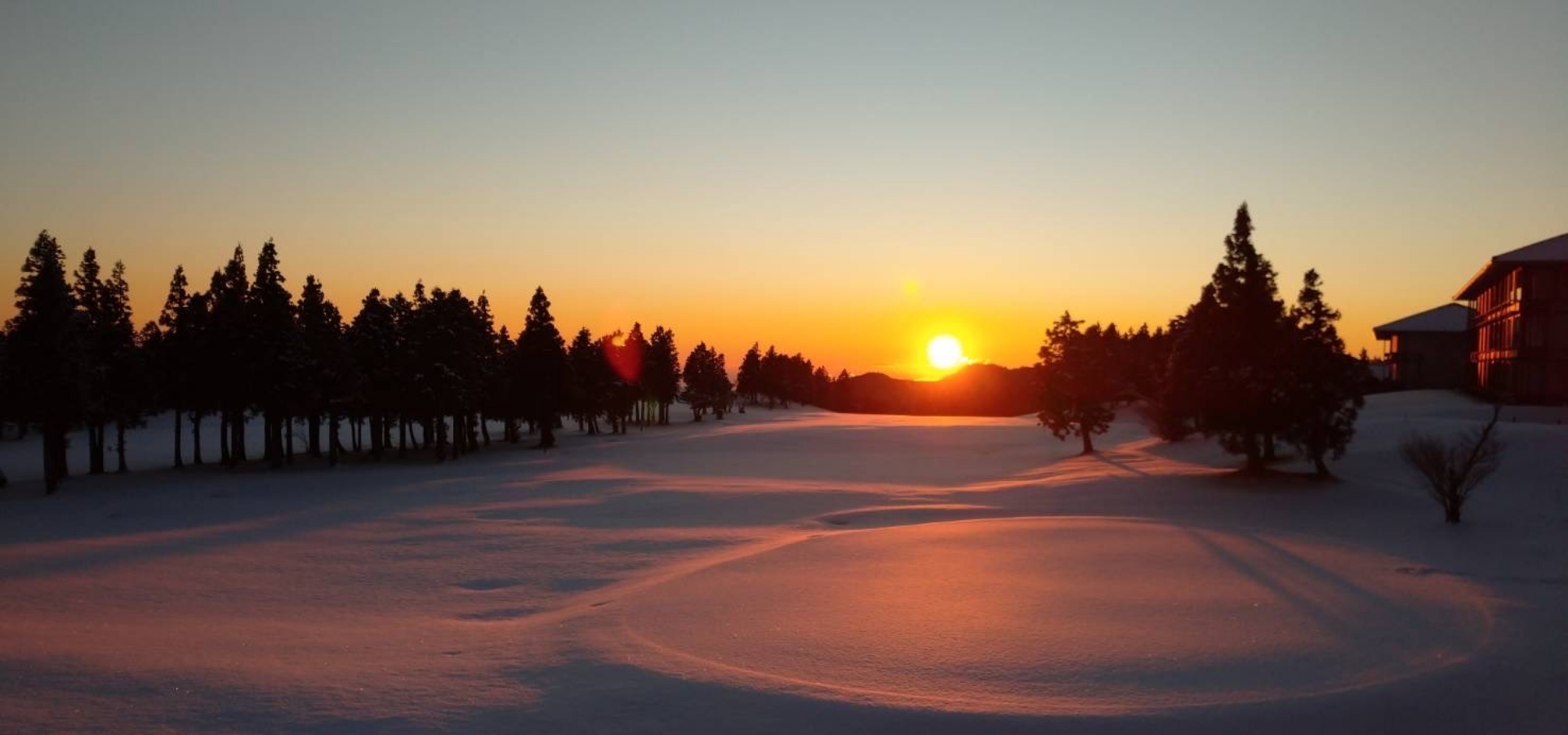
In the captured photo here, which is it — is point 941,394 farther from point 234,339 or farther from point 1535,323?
point 234,339

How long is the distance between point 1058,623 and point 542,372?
59.7 metres

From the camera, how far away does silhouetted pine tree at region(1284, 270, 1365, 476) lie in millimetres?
32688

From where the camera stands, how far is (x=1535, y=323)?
5103 centimetres

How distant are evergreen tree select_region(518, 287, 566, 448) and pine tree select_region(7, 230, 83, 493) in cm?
2926

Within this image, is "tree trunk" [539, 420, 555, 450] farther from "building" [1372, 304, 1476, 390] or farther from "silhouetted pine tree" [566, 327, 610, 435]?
"building" [1372, 304, 1476, 390]

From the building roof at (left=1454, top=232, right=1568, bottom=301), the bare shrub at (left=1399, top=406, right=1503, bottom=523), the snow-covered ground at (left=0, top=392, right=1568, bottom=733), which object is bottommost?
the snow-covered ground at (left=0, top=392, right=1568, bottom=733)

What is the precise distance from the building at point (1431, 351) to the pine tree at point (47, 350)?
91.4 m

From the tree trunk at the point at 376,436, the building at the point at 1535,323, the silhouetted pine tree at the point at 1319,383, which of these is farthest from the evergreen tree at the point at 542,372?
the building at the point at 1535,323

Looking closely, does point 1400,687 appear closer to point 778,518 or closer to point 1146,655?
point 1146,655

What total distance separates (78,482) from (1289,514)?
5522 centimetres

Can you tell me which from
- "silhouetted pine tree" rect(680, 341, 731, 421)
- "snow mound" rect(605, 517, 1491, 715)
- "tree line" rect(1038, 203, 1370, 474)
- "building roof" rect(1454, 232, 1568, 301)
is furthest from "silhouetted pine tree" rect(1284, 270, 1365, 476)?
"silhouetted pine tree" rect(680, 341, 731, 421)

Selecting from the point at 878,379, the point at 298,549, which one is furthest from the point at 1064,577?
the point at 878,379

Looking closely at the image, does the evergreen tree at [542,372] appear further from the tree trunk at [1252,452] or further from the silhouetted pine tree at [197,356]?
the tree trunk at [1252,452]

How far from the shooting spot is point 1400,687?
10.8 m
